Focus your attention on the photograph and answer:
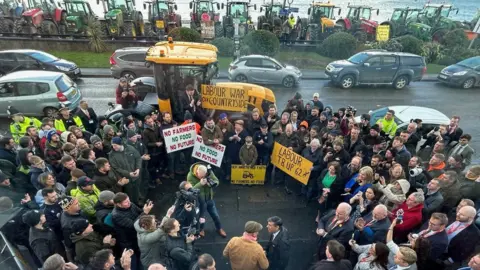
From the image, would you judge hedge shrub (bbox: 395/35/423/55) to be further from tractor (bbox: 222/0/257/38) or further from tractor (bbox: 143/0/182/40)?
tractor (bbox: 143/0/182/40)

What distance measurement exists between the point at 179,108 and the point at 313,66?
1283cm

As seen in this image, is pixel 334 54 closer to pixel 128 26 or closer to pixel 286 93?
pixel 286 93

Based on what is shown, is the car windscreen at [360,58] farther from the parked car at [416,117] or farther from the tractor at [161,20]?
the tractor at [161,20]

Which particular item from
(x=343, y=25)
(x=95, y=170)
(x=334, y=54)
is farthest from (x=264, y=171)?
(x=343, y=25)

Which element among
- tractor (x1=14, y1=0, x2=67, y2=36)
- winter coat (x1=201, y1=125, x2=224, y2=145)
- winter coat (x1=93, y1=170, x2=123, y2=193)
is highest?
tractor (x1=14, y1=0, x2=67, y2=36)

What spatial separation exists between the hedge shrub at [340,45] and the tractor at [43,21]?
51.8 feet

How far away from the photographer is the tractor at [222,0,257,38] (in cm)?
2066

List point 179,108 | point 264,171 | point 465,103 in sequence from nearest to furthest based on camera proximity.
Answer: point 264,171, point 179,108, point 465,103

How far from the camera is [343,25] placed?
22.9 meters

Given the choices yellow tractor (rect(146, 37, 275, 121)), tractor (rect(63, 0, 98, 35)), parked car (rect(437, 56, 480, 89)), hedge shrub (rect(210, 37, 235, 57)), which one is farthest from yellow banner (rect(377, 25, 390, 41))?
tractor (rect(63, 0, 98, 35))

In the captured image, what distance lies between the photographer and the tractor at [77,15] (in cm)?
1936

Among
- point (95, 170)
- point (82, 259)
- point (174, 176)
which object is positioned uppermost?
point (95, 170)

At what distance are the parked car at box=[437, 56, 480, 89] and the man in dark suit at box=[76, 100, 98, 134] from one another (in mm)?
Result: 16744

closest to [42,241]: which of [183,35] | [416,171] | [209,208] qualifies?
[209,208]
